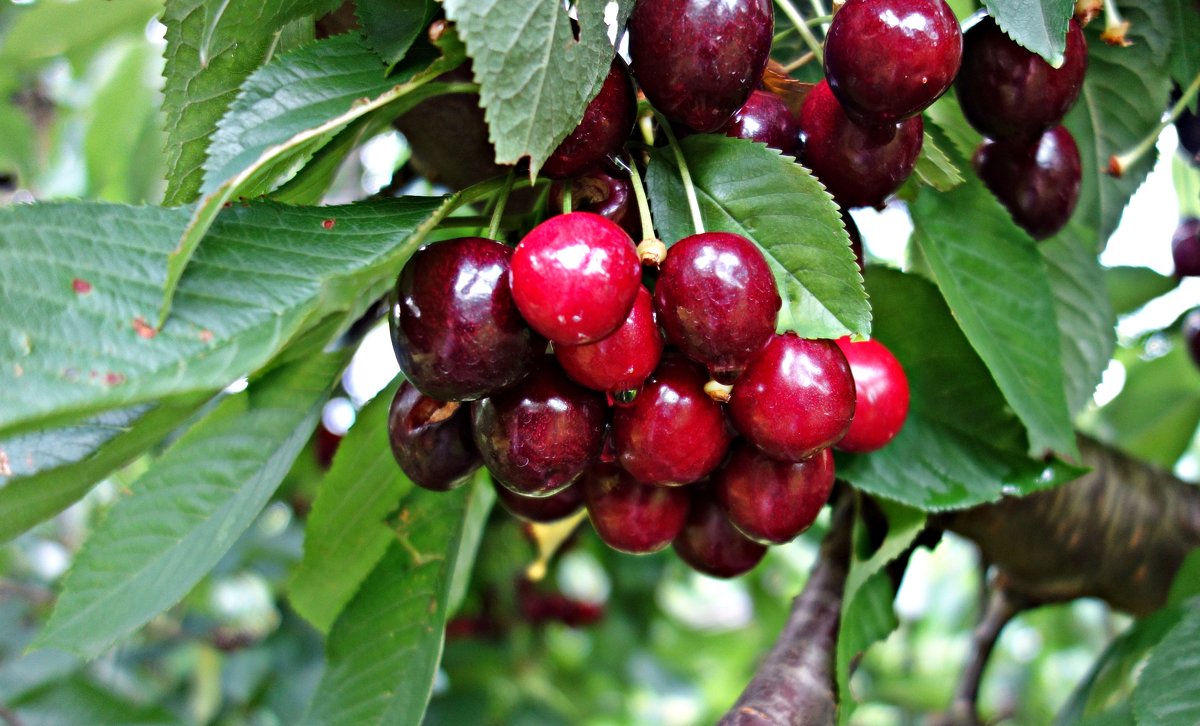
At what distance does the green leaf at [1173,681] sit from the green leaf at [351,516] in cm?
65

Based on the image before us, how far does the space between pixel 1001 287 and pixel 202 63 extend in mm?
616

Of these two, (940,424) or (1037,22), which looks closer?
(1037,22)

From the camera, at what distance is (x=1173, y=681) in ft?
2.59

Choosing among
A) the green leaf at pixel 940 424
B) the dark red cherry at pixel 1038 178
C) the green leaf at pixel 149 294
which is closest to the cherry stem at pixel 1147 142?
the dark red cherry at pixel 1038 178

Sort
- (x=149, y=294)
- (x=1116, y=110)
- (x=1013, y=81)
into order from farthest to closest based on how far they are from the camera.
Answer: (x=1116, y=110) < (x=1013, y=81) < (x=149, y=294)

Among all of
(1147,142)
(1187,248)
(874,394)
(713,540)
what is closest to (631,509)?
(713,540)

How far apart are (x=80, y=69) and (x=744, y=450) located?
3.94ft

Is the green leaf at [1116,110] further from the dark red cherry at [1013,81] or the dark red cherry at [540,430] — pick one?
the dark red cherry at [540,430]

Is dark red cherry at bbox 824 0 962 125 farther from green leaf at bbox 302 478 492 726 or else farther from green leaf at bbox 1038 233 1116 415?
green leaf at bbox 302 478 492 726

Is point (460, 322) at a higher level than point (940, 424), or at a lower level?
higher

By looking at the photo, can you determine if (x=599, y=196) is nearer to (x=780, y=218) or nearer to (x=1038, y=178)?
(x=780, y=218)

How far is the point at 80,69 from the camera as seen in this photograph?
1368 millimetres

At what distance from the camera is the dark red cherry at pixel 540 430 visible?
0.58 m

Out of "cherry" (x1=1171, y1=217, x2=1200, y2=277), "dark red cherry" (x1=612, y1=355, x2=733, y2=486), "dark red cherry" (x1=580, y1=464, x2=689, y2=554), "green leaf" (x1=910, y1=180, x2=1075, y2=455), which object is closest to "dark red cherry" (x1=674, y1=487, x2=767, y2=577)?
"dark red cherry" (x1=580, y1=464, x2=689, y2=554)
